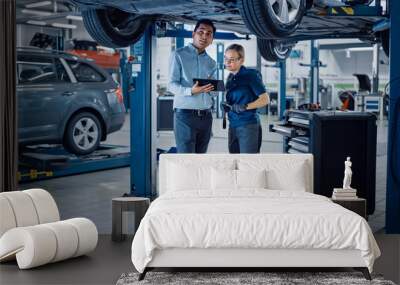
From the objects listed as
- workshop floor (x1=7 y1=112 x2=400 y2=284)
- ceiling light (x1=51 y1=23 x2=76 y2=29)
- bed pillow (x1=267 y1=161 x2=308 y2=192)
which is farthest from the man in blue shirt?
ceiling light (x1=51 y1=23 x2=76 y2=29)

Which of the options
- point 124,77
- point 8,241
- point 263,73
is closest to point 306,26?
point 263,73

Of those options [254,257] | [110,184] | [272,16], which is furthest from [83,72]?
[254,257]

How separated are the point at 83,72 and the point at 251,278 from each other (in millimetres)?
3798

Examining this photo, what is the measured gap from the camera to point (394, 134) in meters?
4.85

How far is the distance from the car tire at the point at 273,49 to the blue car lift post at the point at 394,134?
2.61 feet

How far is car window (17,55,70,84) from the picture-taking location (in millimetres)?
6539

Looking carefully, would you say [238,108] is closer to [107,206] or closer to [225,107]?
[225,107]

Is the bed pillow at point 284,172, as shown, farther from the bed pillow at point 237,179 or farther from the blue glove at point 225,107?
the blue glove at point 225,107

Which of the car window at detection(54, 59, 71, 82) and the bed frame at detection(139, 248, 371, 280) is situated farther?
the car window at detection(54, 59, 71, 82)

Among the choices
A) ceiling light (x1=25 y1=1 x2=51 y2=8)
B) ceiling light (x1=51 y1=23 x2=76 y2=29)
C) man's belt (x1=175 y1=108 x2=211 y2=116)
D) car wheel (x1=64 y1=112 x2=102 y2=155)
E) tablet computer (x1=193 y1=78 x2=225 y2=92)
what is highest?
ceiling light (x1=25 y1=1 x2=51 y2=8)

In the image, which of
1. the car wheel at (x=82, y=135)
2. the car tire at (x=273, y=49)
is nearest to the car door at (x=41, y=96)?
the car wheel at (x=82, y=135)

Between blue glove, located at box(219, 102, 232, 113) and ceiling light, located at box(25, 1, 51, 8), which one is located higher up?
ceiling light, located at box(25, 1, 51, 8)

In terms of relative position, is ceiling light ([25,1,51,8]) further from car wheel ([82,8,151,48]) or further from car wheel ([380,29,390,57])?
car wheel ([380,29,390,57])

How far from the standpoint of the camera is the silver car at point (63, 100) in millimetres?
6516
